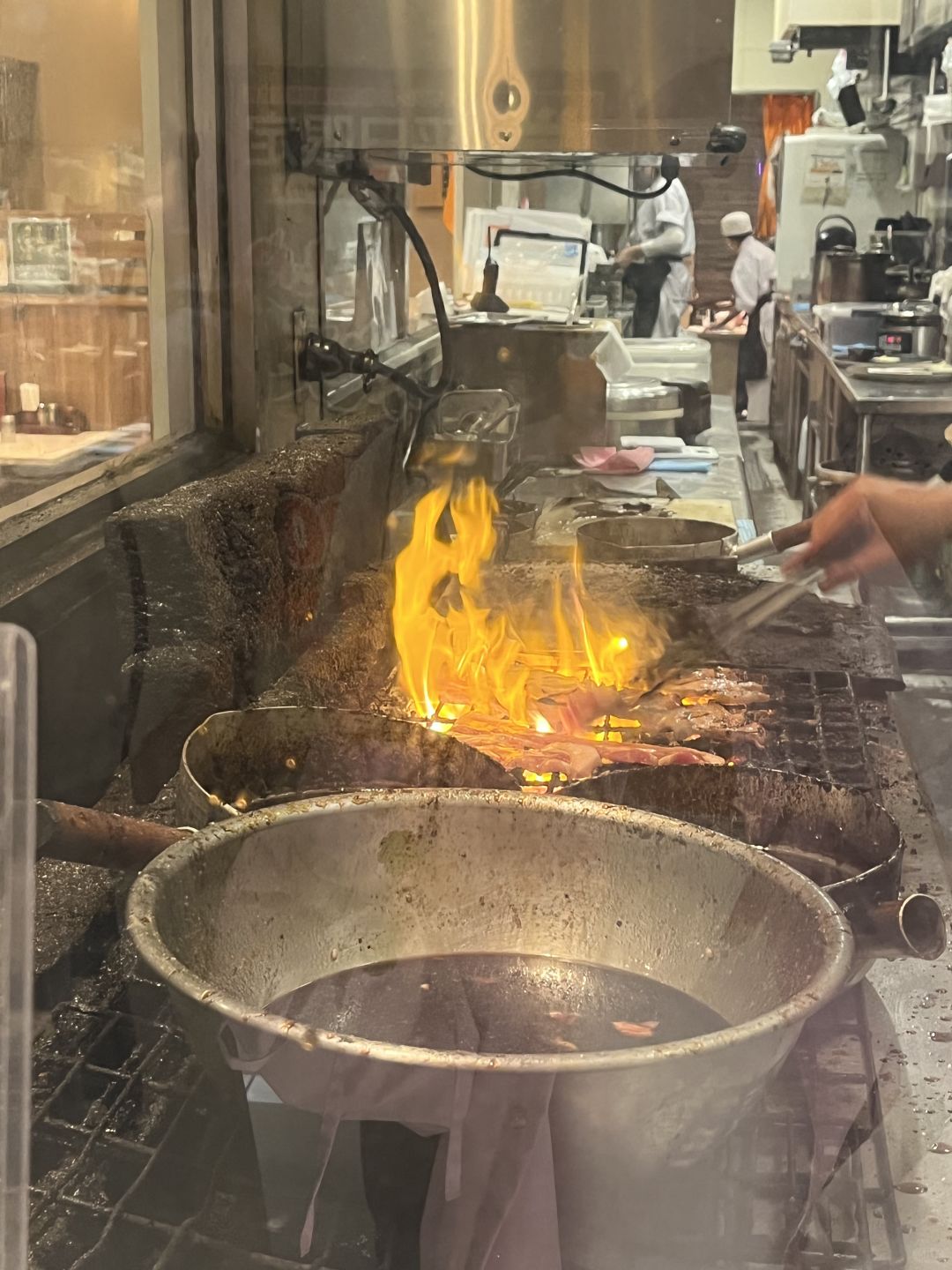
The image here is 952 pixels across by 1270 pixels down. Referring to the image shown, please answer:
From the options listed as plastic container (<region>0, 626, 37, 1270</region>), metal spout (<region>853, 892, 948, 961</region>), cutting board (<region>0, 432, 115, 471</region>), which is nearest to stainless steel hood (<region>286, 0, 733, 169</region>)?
cutting board (<region>0, 432, 115, 471</region>)

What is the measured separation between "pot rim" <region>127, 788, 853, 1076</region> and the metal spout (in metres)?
0.07

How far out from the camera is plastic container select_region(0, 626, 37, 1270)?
0.57 metres

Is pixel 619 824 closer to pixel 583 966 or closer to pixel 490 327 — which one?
pixel 583 966

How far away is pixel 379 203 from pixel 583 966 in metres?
1.07

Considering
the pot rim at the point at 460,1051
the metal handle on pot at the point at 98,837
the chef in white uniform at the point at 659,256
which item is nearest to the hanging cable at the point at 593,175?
the chef in white uniform at the point at 659,256

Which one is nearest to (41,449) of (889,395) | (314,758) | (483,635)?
(314,758)

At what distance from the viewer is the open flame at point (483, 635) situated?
1224 millimetres

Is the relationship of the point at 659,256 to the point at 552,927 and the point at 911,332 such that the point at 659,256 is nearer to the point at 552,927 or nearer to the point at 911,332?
the point at 911,332

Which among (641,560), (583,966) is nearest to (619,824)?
(583,966)

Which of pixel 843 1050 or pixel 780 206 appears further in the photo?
pixel 780 206

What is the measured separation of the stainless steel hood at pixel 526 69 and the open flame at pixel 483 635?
1.28 ft

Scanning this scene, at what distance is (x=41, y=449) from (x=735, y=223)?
2.25 ft

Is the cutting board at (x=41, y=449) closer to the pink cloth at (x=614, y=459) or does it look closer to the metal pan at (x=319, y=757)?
the metal pan at (x=319, y=757)

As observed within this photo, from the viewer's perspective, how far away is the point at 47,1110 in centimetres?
76
